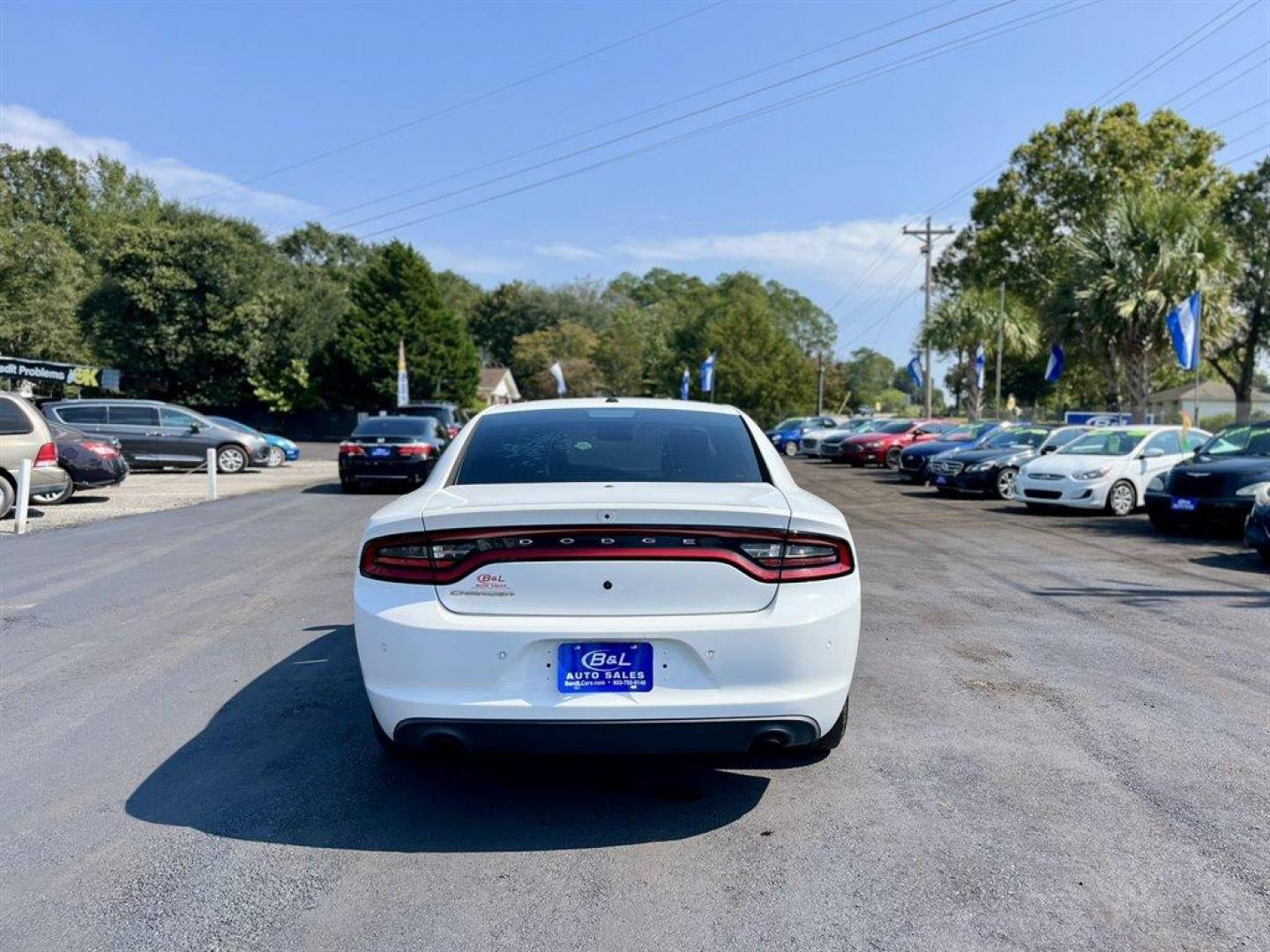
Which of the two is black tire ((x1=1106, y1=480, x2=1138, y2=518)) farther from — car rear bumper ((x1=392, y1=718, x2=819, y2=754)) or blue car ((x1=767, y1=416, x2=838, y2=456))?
blue car ((x1=767, y1=416, x2=838, y2=456))

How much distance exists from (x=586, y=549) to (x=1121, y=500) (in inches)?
593

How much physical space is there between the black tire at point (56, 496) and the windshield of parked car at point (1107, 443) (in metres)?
15.9

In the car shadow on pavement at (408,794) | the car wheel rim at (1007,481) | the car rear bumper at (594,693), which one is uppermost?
the car rear bumper at (594,693)

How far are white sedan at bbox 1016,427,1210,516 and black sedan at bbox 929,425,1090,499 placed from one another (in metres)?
1.54

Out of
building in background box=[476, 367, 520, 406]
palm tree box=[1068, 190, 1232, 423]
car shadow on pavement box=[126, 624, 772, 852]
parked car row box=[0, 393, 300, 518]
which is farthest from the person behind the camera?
building in background box=[476, 367, 520, 406]

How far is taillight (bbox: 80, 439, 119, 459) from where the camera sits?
16317 millimetres

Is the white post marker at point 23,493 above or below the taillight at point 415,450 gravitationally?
below

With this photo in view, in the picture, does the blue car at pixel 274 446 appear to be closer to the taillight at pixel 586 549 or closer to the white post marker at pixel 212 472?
the white post marker at pixel 212 472

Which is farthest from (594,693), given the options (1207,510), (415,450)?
(415,450)

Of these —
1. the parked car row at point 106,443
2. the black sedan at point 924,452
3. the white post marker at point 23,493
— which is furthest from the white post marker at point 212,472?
the black sedan at point 924,452

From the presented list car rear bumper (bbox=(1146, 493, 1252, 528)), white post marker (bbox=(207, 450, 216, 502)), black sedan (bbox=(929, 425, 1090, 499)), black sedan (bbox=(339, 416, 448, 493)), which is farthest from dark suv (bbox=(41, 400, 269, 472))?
car rear bumper (bbox=(1146, 493, 1252, 528))

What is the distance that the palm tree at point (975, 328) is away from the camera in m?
44.6

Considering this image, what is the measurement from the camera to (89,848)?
3662mm

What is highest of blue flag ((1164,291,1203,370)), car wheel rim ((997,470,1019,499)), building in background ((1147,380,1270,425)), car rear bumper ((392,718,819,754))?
blue flag ((1164,291,1203,370))
